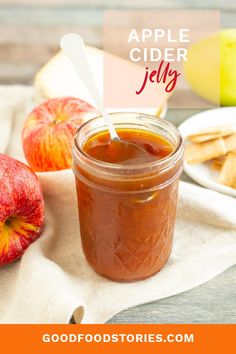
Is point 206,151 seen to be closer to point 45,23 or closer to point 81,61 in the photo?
point 81,61

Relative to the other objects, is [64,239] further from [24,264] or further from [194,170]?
[194,170]

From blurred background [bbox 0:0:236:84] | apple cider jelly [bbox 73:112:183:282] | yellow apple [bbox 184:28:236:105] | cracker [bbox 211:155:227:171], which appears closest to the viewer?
apple cider jelly [bbox 73:112:183:282]

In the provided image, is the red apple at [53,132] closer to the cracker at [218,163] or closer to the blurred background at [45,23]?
the cracker at [218,163]

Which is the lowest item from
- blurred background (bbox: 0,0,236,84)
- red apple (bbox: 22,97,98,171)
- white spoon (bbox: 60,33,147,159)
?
blurred background (bbox: 0,0,236,84)

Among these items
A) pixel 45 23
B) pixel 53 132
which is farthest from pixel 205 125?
pixel 45 23

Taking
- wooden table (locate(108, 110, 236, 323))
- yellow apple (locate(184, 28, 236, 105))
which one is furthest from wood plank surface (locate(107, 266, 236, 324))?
yellow apple (locate(184, 28, 236, 105))

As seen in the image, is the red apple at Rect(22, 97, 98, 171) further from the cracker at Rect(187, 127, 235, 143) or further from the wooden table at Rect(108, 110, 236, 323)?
the wooden table at Rect(108, 110, 236, 323)
